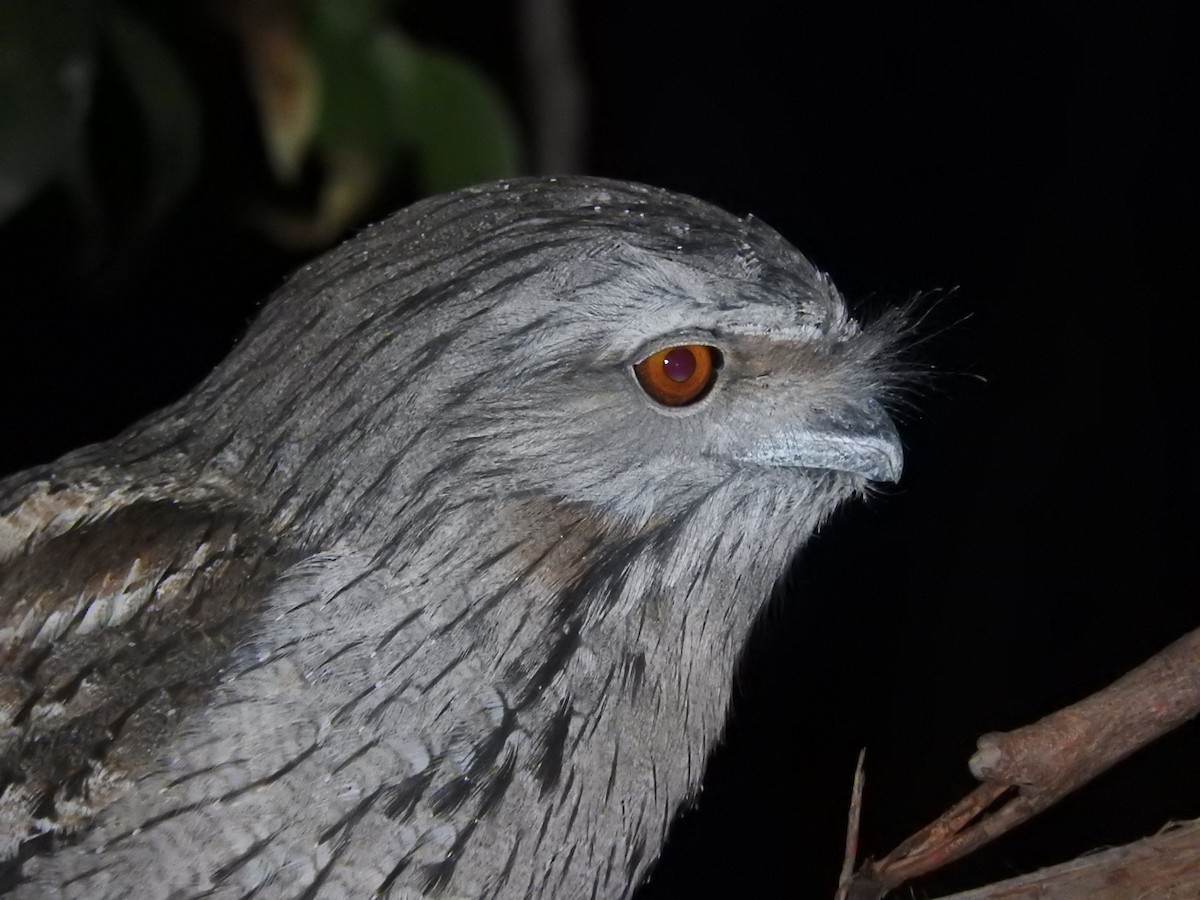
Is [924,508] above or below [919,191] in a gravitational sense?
below

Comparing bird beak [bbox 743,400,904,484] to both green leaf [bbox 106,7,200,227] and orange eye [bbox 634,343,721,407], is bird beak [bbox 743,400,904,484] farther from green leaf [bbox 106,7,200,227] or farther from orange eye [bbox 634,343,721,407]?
green leaf [bbox 106,7,200,227]

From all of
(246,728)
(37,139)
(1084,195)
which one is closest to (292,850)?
(246,728)

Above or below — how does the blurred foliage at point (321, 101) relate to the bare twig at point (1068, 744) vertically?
above

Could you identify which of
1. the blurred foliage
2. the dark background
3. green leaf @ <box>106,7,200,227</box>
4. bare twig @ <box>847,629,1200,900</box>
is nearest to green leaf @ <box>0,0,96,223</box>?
the blurred foliage

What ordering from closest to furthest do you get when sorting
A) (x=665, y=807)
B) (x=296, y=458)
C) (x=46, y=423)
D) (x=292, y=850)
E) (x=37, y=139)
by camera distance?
1. (x=292, y=850)
2. (x=296, y=458)
3. (x=665, y=807)
4. (x=37, y=139)
5. (x=46, y=423)

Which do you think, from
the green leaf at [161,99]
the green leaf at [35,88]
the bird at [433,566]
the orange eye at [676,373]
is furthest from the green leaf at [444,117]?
the orange eye at [676,373]

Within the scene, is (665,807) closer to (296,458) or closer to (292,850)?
(292,850)

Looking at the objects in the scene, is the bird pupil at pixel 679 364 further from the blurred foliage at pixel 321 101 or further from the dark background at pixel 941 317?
the dark background at pixel 941 317
